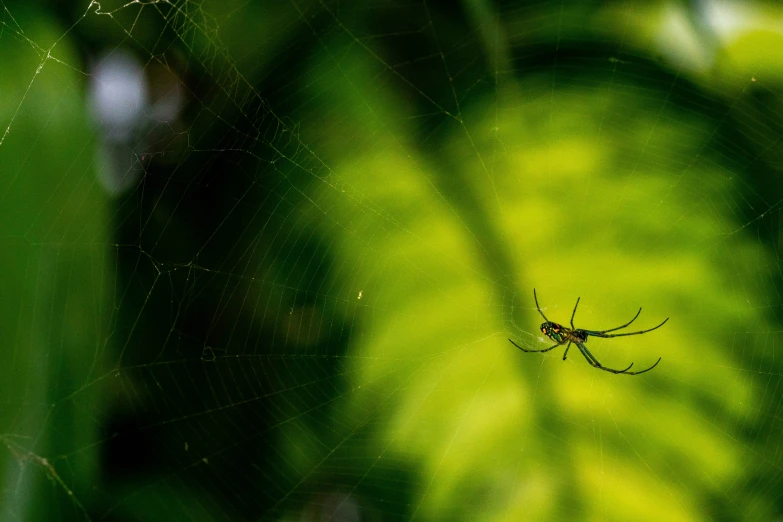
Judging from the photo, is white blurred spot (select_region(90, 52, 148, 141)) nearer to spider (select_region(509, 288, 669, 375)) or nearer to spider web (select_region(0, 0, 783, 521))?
spider web (select_region(0, 0, 783, 521))

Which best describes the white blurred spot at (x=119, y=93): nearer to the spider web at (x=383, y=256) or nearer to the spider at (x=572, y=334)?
the spider web at (x=383, y=256)

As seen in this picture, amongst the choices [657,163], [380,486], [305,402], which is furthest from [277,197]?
[657,163]

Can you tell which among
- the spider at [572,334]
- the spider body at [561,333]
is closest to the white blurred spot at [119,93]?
the spider at [572,334]

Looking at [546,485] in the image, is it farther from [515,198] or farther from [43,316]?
[43,316]

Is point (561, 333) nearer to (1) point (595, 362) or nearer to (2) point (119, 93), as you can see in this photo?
(1) point (595, 362)

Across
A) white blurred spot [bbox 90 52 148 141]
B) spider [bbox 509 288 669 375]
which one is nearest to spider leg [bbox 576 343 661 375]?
spider [bbox 509 288 669 375]

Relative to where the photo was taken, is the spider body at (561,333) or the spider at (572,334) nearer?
the spider at (572,334)

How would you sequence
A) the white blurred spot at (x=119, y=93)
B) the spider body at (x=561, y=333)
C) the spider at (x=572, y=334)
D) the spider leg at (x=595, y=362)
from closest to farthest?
the white blurred spot at (x=119, y=93), the spider leg at (x=595, y=362), the spider at (x=572, y=334), the spider body at (x=561, y=333)

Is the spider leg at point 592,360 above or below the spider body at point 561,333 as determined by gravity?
below

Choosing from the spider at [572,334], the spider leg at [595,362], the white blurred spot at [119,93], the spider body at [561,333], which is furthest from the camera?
the spider body at [561,333]
